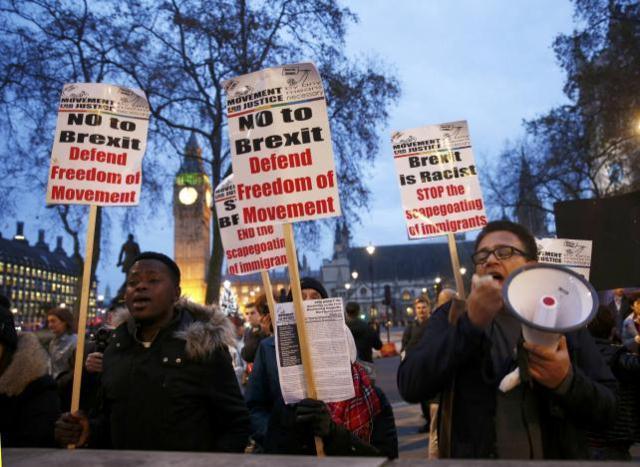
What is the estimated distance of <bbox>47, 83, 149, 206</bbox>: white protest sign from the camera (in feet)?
12.5

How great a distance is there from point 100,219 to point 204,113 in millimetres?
4890

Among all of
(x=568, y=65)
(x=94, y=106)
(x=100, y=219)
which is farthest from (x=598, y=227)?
(x=568, y=65)

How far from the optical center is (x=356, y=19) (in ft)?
59.4

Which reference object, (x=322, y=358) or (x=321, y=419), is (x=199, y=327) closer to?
(x=322, y=358)

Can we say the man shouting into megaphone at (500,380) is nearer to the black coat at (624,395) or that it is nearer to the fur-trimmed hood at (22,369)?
the fur-trimmed hood at (22,369)

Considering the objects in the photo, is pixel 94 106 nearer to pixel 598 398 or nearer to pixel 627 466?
pixel 598 398

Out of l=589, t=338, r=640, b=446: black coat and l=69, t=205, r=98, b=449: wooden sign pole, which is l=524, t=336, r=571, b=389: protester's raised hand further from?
l=589, t=338, r=640, b=446: black coat

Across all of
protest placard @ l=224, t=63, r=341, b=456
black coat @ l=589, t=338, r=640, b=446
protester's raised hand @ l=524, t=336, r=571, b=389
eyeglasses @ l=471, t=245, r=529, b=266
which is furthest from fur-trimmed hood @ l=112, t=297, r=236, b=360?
black coat @ l=589, t=338, r=640, b=446

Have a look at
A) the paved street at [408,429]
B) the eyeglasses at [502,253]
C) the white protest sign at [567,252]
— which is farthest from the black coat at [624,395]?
the eyeglasses at [502,253]

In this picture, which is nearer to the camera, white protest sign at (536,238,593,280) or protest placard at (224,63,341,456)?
protest placard at (224,63,341,456)

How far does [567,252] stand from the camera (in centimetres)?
584

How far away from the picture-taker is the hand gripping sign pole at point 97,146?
379 centimetres

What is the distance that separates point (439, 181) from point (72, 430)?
3102mm

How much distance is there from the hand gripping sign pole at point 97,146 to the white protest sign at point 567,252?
12.8 ft
